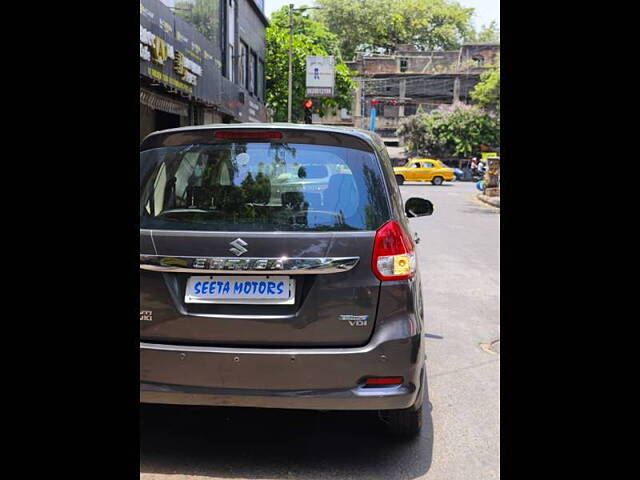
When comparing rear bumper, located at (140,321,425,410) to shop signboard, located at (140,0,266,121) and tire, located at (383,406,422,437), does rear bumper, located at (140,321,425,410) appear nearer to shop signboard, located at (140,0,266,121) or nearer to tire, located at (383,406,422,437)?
tire, located at (383,406,422,437)

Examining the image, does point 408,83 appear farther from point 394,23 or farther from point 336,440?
point 336,440

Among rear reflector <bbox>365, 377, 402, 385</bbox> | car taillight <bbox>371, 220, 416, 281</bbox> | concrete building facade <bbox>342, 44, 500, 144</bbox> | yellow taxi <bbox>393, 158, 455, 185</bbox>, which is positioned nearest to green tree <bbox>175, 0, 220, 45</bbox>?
car taillight <bbox>371, 220, 416, 281</bbox>

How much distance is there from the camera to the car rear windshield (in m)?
3.14

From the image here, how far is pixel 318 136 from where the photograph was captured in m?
3.31

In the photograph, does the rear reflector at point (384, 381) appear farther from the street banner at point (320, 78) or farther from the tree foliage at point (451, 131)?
the tree foliage at point (451, 131)

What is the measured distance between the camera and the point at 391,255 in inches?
122

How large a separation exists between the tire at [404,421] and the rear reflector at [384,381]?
0.39 m

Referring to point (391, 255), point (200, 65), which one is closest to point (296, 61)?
point (200, 65)

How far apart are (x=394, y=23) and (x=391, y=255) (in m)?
71.4
